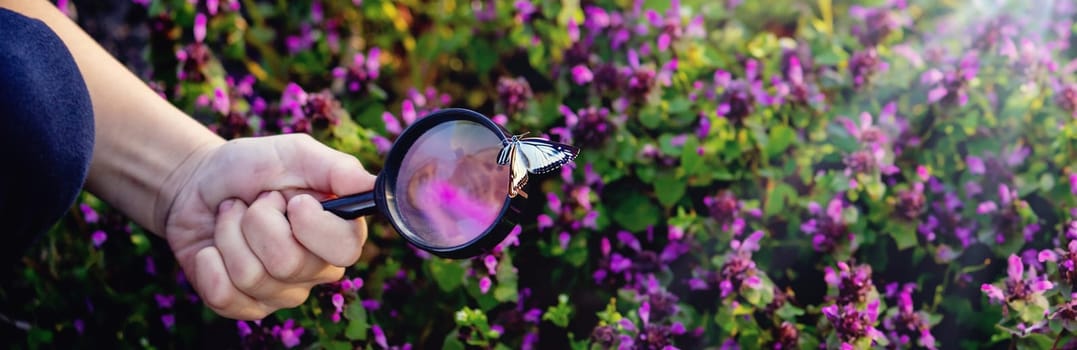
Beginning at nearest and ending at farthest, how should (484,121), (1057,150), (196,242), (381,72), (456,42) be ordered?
(484,121), (196,242), (1057,150), (456,42), (381,72)

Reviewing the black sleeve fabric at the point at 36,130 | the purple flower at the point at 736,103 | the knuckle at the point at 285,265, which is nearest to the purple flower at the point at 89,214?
the black sleeve fabric at the point at 36,130

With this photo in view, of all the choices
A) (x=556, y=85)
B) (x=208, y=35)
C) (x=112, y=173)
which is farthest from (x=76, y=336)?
(x=556, y=85)

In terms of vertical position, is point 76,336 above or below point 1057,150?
below

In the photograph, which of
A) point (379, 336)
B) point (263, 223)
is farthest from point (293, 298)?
point (379, 336)

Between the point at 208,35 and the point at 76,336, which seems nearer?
the point at 76,336

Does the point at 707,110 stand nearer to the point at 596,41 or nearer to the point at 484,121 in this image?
the point at 596,41

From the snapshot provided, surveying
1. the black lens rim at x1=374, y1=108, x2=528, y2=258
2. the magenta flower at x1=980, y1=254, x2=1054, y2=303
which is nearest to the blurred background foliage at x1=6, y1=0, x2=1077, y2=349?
the magenta flower at x1=980, y1=254, x2=1054, y2=303
